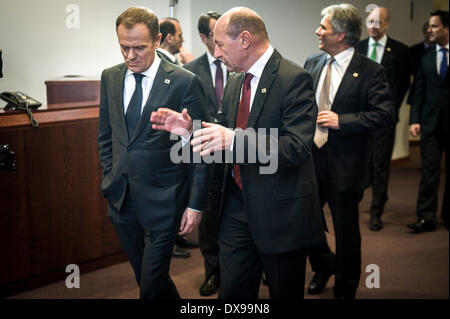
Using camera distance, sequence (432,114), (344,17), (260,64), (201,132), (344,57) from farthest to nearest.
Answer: (432,114), (344,57), (344,17), (260,64), (201,132)

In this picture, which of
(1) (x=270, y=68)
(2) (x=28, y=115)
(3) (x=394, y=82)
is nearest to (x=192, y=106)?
(1) (x=270, y=68)

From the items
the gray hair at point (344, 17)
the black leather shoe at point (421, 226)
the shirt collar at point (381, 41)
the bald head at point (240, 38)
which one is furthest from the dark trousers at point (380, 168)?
the bald head at point (240, 38)

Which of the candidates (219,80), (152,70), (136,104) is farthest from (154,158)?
(219,80)

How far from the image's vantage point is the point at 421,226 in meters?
4.43

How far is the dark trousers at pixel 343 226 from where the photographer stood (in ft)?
9.74

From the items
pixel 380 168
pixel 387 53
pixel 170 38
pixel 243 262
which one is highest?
pixel 170 38

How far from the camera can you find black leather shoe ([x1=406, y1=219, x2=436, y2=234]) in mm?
4422

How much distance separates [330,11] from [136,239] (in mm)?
1362

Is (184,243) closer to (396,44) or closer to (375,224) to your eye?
(375,224)

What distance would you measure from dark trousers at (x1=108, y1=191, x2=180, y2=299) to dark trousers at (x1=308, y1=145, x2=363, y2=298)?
38.4 inches

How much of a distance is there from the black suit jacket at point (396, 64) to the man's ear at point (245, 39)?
227cm

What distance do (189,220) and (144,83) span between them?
550mm

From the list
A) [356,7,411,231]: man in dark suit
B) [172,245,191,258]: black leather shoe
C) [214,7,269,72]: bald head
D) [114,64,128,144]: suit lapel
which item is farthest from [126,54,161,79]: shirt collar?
[356,7,411,231]: man in dark suit
